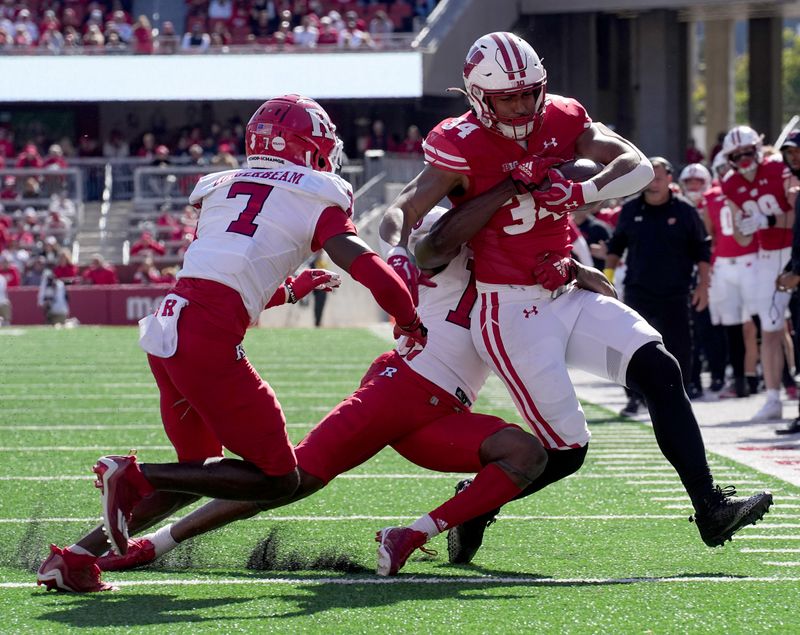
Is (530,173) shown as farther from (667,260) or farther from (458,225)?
(667,260)

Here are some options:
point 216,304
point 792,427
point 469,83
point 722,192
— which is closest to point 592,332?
point 469,83

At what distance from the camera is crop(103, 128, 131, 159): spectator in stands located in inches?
1037

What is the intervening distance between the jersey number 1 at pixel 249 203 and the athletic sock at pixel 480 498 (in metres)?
1.07

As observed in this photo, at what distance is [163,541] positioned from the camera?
4.63m

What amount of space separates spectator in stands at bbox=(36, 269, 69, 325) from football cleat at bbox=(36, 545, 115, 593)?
51.7 feet

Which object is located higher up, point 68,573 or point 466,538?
point 68,573

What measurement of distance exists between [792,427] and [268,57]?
63.0 ft

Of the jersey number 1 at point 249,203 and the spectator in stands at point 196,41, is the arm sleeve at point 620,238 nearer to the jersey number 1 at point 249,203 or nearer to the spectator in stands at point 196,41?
the jersey number 1 at point 249,203

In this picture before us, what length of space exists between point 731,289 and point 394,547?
6402 mm

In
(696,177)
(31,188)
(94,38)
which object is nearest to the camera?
(696,177)

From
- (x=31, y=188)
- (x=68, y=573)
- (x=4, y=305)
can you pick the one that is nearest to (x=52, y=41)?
(x=31, y=188)

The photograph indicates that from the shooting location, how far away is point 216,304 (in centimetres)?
423

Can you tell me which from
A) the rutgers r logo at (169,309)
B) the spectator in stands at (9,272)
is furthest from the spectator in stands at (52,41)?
the rutgers r logo at (169,309)

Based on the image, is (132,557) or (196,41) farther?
(196,41)
